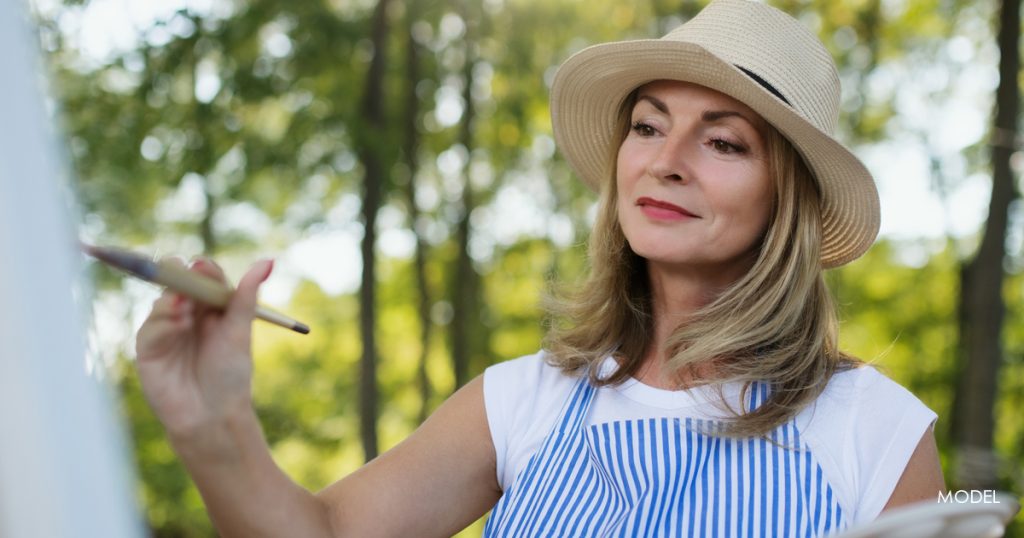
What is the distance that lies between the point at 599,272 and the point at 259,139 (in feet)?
18.9

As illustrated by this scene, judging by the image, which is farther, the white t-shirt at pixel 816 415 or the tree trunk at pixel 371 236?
the tree trunk at pixel 371 236

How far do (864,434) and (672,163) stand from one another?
0.57 m

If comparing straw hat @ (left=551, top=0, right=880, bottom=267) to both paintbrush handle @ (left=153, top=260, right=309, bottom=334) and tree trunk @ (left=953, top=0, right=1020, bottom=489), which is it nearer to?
paintbrush handle @ (left=153, top=260, right=309, bottom=334)

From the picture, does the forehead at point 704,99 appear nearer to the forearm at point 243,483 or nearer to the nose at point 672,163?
the nose at point 672,163

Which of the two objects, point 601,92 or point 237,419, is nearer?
point 237,419

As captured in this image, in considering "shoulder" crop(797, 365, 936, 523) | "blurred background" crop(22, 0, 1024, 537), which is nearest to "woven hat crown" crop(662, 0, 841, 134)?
"shoulder" crop(797, 365, 936, 523)

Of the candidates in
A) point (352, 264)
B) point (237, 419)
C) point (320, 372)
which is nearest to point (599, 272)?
point (237, 419)

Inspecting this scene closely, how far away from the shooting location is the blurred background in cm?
730

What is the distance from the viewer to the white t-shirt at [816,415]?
176cm

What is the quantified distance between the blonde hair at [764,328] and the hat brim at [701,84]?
60mm

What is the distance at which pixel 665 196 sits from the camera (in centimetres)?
195

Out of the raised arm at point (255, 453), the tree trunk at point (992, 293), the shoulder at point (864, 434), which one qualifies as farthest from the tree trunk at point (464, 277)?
the shoulder at point (864, 434)

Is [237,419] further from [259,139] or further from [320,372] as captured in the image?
[320,372]

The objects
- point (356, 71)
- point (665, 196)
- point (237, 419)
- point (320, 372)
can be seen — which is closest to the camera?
point (237, 419)
